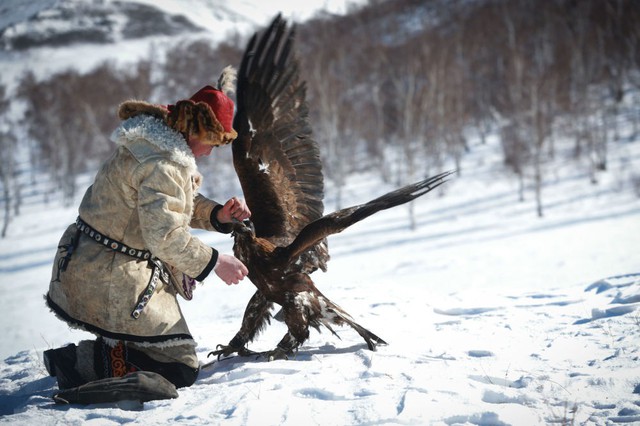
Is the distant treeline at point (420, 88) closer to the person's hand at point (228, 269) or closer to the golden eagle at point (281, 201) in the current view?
the golden eagle at point (281, 201)

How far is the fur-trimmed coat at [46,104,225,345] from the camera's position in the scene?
6.84ft

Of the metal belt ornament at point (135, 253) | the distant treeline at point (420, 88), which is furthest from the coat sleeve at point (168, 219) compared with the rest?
the distant treeline at point (420, 88)

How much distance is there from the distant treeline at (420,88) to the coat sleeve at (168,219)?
15.8 metres

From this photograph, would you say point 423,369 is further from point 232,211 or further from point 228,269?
point 232,211

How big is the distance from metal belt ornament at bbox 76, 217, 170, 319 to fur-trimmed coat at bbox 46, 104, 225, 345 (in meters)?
0.02

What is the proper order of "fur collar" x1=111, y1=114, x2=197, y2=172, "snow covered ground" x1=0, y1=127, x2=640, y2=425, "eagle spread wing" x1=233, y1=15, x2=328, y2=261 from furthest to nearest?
"eagle spread wing" x1=233, y1=15, x2=328, y2=261 → "fur collar" x1=111, y1=114, x2=197, y2=172 → "snow covered ground" x1=0, y1=127, x2=640, y2=425

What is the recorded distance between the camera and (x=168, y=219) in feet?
6.75

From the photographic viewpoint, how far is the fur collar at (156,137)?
6.99 feet

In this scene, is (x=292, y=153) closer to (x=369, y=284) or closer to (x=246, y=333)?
(x=246, y=333)

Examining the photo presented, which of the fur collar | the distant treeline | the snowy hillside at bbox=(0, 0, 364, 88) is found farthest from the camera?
the snowy hillside at bbox=(0, 0, 364, 88)

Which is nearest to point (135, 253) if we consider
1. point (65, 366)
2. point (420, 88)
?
point (65, 366)

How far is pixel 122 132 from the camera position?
84.0 inches

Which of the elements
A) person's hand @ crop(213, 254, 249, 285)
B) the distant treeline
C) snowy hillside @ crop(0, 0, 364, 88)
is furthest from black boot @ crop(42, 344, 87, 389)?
snowy hillside @ crop(0, 0, 364, 88)

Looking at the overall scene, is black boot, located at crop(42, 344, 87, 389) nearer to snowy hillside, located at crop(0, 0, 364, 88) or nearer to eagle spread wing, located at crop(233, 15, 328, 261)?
eagle spread wing, located at crop(233, 15, 328, 261)
